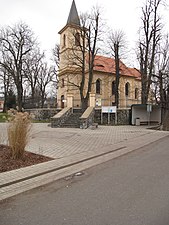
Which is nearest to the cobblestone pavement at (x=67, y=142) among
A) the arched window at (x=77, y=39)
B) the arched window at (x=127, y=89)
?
the arched window at (x=77, y=39)

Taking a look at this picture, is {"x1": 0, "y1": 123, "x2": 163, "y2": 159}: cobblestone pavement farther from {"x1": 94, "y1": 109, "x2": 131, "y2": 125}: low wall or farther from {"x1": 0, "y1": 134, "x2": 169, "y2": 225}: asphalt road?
{"x1": 94, "y1": 109, "x2": 131, "y2": 125}: low wall

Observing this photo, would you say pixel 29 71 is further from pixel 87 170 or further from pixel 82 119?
pixel 87 170

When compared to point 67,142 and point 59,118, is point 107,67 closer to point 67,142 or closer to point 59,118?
point 59,118

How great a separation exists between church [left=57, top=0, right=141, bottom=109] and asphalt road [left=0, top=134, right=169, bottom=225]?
114ft

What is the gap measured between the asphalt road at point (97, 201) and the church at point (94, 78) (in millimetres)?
34731

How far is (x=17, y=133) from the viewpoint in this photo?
8.50 metres

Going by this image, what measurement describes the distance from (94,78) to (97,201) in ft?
145

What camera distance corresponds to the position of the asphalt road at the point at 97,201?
13.4 ft

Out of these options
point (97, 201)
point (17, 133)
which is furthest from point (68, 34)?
point (97, 201)

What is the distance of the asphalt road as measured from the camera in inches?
161

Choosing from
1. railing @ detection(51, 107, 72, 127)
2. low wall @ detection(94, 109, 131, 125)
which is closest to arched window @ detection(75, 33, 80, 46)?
low wall @ detection(94, 109, 131, 125)

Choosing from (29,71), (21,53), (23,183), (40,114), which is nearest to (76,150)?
(23,183)

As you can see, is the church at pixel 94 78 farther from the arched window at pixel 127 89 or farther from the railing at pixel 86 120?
the railing at pixel 86 120

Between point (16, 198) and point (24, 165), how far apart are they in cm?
276
